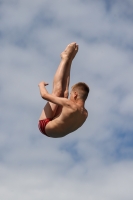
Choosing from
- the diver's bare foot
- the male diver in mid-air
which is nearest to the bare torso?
the male diver in mid-air

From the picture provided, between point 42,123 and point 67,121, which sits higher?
point 42,123

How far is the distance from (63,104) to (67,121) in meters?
0.62

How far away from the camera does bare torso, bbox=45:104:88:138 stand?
17.2 m

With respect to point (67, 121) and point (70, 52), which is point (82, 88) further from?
point (70, 52)

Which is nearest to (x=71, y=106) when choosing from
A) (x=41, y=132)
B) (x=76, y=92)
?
(x=76, y=92)

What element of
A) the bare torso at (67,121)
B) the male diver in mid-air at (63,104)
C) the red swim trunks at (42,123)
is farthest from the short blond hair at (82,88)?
the red swim trunks at (42,123)

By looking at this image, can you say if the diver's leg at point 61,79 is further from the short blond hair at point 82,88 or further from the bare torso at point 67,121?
the short blond hair at point 82,88

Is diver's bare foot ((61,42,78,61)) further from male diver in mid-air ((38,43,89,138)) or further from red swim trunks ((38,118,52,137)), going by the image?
red swim trunks ((38,118,52,137))

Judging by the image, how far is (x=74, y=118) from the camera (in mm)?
17375

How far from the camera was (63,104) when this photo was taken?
17.1m

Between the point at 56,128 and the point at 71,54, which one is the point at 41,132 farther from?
the point at 71,54

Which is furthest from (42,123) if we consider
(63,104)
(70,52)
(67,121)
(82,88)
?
(70,52)

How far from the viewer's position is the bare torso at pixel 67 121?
17.2 meters

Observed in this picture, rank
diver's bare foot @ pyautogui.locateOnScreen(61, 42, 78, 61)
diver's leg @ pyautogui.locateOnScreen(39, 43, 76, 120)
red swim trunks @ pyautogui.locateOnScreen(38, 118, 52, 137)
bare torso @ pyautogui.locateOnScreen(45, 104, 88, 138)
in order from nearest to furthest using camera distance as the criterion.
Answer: bare torso @ pyautogui.locateOnScreen(45, 104, 88, 138), red swim trunks @ pyautogui.locateOnScreen(38, 118, 52, 137), diver's leg @ pyautogui.locateOnScreen(39, 43, 76, 120), diver's bare foot @ pyautogui.locateOnScreen(61, 42, 78, 61)
